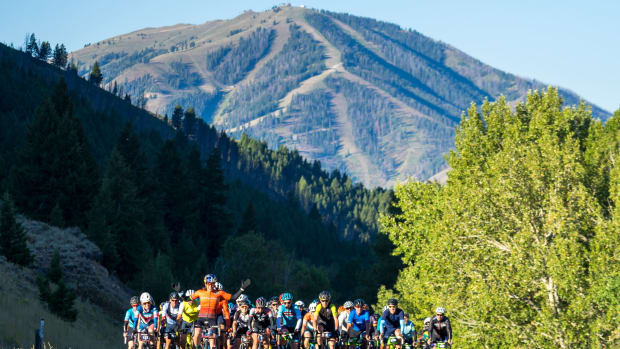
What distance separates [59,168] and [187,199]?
87.8 ft

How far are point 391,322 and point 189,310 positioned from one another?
5.72 meters

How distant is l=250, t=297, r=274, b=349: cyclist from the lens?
65.6 ft

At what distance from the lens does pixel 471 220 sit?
38.5 m

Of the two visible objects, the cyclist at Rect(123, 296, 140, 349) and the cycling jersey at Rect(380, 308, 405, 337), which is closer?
the cyclist at Rect(123, 296, 140, 349)

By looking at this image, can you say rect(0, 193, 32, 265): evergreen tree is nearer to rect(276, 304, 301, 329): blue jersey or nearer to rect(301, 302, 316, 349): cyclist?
rect(276, 304, 301, 329): blue jersey

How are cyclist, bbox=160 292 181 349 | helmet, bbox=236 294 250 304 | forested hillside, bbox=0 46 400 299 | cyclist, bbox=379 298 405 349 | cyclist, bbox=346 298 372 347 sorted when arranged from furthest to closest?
forested hillside, bbox=0 46 400 299, cyclist, bbox=346 298 372 347, cyclist, bbox=379 298 405 349, cyclist, bbox=160 292 181 349, helmet, bbox=236 294 250 304

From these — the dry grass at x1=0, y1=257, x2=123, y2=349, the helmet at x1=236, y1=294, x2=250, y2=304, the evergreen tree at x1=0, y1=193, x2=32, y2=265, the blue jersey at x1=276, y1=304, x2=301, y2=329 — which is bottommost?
the dry grass at x1=0, y1=257, x2=123, y2=349

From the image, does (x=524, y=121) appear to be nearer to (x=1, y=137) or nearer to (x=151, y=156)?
(x=1, y=137)

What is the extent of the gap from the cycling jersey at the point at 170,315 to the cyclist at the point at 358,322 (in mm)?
4881

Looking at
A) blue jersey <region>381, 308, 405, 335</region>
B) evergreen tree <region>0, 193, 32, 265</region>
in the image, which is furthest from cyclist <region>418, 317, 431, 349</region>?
evergreen tree <region>0, 193, 32, 265</region>

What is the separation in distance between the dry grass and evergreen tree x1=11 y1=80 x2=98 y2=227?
16.0 meters

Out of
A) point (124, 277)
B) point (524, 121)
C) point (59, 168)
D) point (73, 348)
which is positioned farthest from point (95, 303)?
point (524, 121)

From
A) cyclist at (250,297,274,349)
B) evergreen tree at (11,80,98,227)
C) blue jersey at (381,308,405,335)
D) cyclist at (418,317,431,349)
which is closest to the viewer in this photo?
cyclist at (250,297,274,349)

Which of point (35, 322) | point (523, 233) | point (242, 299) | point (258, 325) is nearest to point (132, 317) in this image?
point (242, 299)
